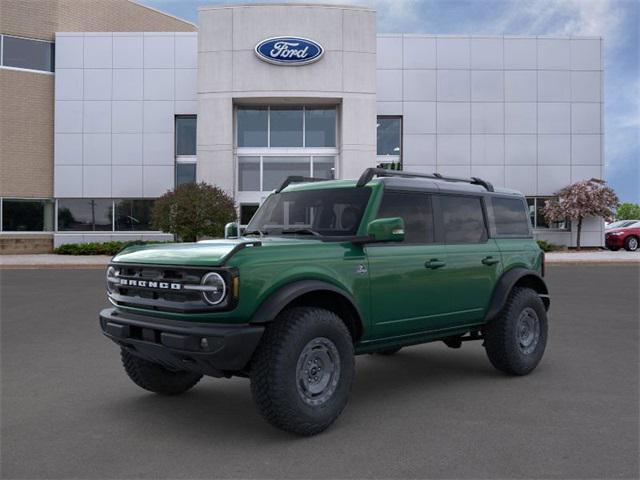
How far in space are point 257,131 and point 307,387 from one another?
25354mm

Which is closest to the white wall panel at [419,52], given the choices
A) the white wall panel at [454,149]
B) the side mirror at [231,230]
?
the white wall panel at [454,149]

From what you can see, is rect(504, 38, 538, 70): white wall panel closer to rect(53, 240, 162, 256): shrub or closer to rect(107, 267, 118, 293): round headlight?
rect(53, 240, 162, 256): shrub

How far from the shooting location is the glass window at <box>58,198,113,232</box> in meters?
29.6

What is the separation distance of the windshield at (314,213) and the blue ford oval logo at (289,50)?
22.4 m

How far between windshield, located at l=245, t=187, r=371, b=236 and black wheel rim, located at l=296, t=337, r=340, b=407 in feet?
3.50

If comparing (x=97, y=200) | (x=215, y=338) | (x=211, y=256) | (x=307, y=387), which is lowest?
(x=307, y=387)

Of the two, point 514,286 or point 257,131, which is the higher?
point 257,131

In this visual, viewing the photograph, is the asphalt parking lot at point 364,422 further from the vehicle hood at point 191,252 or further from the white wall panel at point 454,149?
the white wall panel at point 454,149

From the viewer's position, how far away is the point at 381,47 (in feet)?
97.4

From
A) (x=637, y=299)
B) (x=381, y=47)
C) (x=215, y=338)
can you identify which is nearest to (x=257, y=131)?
(x=381, y=47)

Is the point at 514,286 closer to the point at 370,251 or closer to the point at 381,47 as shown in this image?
the point at 370,251

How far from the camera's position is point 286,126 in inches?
1123

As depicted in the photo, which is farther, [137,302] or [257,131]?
[257,131]

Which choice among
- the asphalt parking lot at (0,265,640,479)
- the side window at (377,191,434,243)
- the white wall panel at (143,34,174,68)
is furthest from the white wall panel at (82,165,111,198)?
the side window at (377,191,434,243)
